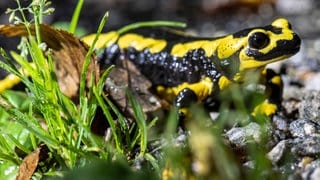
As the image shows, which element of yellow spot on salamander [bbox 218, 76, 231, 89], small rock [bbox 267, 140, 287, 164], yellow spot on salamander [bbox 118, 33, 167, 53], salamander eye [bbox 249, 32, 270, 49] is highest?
small rock [bbox 267, 140, 287, 164]

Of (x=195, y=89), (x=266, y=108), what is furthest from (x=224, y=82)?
(x=266, y=108)

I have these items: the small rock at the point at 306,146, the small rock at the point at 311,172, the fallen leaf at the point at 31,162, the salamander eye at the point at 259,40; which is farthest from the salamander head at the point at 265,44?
the fallen leaf at the point at 31,162

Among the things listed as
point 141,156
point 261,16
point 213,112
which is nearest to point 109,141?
point 141,156

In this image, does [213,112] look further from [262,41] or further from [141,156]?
[141,156]

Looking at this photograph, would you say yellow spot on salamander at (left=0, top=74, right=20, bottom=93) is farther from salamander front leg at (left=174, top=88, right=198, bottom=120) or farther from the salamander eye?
the salamander eye

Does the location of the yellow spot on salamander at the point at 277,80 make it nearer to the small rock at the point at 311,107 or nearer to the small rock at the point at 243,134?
the small rock at the point at 311,107

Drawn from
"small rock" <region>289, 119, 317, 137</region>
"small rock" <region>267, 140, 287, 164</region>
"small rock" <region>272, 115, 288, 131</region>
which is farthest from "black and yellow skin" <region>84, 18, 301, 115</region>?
"small rock" <region>267, 140, 287, 164</region>
